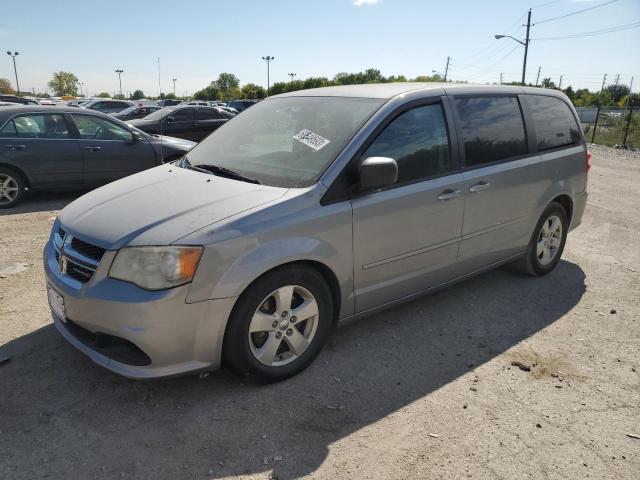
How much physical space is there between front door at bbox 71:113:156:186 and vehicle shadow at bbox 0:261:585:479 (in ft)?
16.3

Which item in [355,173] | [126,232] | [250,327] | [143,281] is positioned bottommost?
[250,327]

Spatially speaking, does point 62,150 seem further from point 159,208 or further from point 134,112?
point 134,112

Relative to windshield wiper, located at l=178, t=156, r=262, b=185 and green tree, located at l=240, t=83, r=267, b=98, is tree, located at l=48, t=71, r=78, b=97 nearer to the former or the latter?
green tree, located at l=240, t=83, r=267, b=98

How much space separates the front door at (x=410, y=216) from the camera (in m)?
3.35

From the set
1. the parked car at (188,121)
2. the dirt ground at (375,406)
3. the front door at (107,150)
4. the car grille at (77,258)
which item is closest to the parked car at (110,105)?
the parked car at (188,121)

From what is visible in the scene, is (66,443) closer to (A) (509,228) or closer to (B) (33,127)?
(A) (509,228)

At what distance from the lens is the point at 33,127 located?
7.63 m

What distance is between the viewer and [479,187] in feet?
13.0

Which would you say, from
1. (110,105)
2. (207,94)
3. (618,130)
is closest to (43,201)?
(110,105)

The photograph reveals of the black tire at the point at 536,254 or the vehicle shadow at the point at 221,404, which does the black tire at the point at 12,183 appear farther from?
the black tire at the point at 536,254

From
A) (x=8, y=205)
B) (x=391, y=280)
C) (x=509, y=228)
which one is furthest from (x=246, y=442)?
Result: (x=8, y=205)

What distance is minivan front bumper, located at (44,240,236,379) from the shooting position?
263cm

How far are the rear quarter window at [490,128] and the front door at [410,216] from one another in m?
0.25

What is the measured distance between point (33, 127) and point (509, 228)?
275 inches
